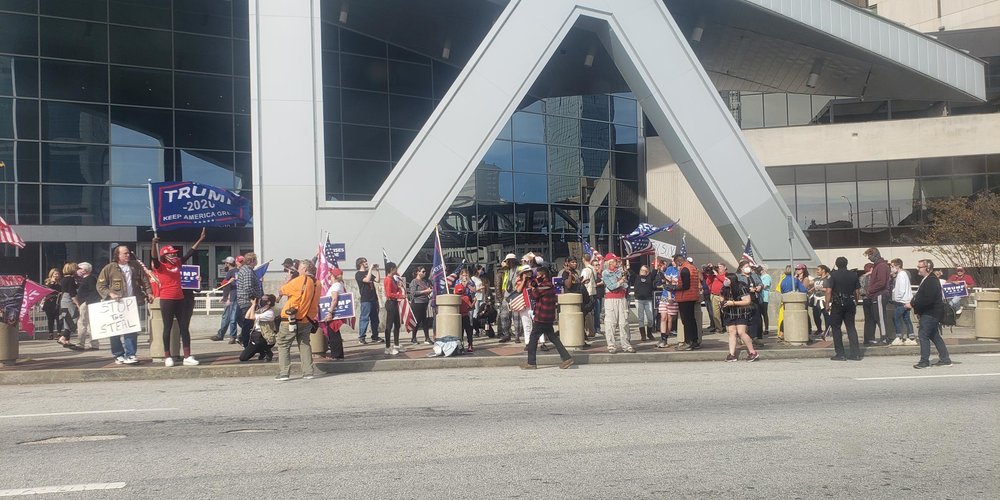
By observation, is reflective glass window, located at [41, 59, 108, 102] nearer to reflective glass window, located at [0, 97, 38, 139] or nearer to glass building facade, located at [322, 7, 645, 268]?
reflective glass window, located at [0, 97, 38, 139]

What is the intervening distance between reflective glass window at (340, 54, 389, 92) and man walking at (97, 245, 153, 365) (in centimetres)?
1850

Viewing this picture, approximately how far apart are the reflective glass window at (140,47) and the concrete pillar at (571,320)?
68.2 ft

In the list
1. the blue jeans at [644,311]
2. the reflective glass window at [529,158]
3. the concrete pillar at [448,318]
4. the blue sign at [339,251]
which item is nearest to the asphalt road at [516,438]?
the concrete pillar at [448,318]

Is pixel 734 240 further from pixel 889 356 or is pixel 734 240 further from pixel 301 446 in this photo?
pixel 301 446

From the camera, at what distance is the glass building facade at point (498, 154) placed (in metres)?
30.4

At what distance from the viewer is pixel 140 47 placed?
2812 cm

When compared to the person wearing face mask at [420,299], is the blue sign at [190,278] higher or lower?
higher

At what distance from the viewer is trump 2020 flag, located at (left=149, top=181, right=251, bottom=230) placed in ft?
58.2

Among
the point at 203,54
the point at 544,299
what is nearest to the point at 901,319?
the point at 544,299

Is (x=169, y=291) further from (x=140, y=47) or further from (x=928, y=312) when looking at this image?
(x=140, y=47)

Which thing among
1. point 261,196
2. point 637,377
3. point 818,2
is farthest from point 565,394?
point 818,2

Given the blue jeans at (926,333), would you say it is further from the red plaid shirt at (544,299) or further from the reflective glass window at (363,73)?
the reflective glass window at (363,73)

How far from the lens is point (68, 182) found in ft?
89.0

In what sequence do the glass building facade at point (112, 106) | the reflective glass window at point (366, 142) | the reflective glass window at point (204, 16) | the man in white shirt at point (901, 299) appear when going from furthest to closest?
the reflective glass window at point (366, 142) → the reflective glass window at point (204, 16) → the glass building facade at point (112, 106) → the man in white shirt at point (901, 299)
